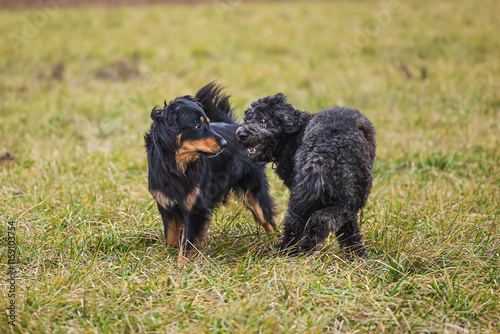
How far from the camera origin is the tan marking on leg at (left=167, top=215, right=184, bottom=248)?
349 cm

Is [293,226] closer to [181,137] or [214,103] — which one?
[181,137]

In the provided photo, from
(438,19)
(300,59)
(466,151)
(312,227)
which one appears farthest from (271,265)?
(438,19)

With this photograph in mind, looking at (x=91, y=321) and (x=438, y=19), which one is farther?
(x=438, y=19)

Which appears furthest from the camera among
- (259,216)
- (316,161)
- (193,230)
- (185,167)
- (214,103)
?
(214,103)

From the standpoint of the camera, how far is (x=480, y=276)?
9.92 ft

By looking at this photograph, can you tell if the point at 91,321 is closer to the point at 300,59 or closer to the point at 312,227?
the point at 312,227

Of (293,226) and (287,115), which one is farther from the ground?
(287,115)

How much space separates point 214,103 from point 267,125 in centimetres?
106

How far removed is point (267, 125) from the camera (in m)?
3.22

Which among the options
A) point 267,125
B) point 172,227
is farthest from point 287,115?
point 172,227

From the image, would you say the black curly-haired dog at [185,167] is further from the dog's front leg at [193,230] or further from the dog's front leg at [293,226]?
the dog's front leg at [293,226]

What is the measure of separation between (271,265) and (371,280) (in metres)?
0.65

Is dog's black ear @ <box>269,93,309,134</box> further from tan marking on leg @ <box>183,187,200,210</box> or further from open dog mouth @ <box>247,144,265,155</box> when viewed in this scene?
tan marking on leg @ <box>183,187,200,210</box>

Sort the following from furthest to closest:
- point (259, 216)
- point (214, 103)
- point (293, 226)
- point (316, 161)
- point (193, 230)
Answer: point (214, 103) < point (259, 216) < point (193, 230) < point (293, 226) < point (316, 161)
